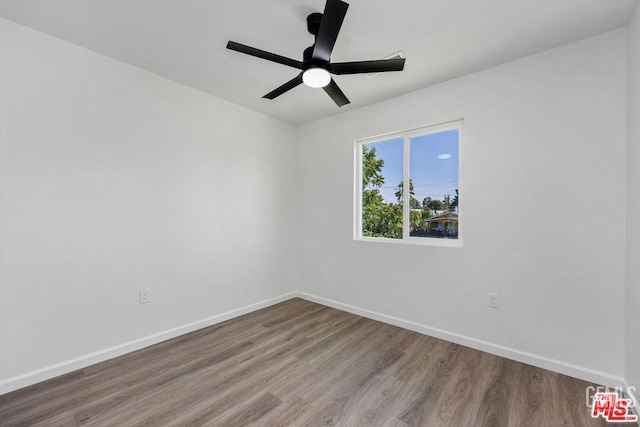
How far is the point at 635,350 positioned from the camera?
64.2 inches

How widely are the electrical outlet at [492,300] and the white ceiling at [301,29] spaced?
1.97m

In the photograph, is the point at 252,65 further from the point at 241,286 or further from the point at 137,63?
the point at 241,286

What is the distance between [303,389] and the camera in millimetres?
1870

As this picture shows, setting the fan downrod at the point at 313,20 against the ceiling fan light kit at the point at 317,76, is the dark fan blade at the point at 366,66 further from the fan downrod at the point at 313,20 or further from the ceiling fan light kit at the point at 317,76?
the fan downrod at the point at 313,20

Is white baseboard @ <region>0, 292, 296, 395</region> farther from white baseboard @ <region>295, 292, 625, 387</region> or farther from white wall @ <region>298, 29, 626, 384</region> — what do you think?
white wall @ <region>298, 29, 626, 384</region>

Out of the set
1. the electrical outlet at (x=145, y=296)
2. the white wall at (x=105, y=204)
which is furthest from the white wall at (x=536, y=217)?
the electrical outlet at (x=145, y=296)

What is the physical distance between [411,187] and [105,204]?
9.42 feet

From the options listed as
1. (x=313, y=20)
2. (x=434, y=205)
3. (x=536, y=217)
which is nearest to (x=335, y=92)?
(x=313, y=20)

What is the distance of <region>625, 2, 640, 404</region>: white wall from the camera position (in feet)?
5.30

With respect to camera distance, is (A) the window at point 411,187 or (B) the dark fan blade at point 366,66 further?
(A) the window at point 411,187

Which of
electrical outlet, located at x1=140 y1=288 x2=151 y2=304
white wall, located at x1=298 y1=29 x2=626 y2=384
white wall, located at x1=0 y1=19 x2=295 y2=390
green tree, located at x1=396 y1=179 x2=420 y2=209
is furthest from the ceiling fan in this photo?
electrical outlet, located at x1=140 y1=288 x2=151 y2=304

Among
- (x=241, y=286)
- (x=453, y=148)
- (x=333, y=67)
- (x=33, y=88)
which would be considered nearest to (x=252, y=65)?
(x=333, y=67)

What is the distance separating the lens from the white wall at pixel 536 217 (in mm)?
1892

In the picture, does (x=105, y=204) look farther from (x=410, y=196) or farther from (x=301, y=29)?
(x=410, y=196)
